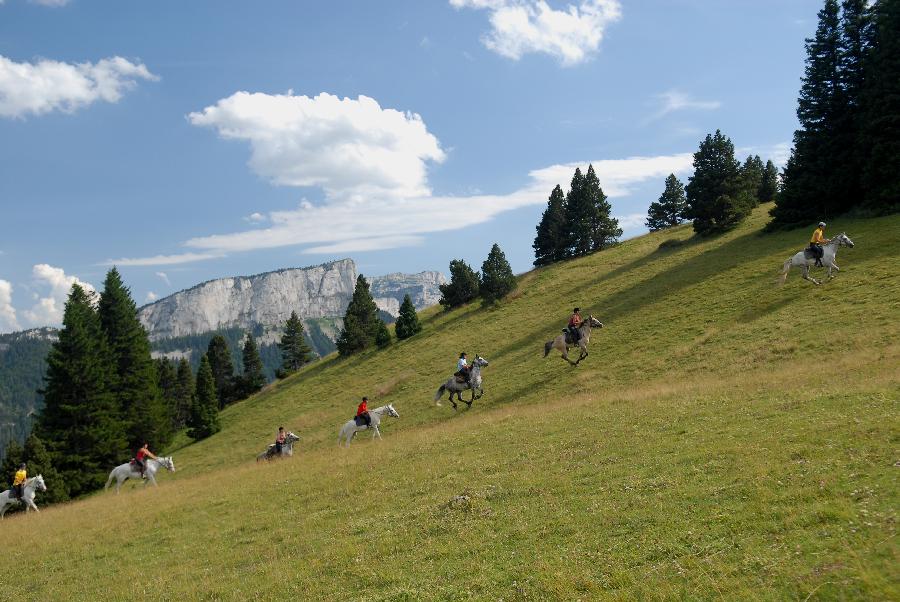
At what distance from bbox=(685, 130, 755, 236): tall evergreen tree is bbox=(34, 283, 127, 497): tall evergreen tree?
221 ft

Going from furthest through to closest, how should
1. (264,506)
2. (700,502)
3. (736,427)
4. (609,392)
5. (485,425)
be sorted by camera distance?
1. (609,392)
2. (485,425)
3. (264,506)
4. (736,427)
5. (700,502)

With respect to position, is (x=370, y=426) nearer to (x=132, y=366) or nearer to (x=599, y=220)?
(x=132, y=366)

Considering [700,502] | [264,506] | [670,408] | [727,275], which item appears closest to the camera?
[700,502]

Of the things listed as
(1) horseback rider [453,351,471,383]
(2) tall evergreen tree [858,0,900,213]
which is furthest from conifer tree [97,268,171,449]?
(2) tall evergreen tree [858,0,900,213]

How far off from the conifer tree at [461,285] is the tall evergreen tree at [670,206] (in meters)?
39.6

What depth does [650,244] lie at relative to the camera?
72375 millimetres

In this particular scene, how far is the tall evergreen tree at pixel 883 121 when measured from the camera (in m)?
40.7

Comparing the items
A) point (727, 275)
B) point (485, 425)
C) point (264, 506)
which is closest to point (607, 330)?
point (727, 275)

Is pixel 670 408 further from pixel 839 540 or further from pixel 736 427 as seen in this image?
pixel 839 540

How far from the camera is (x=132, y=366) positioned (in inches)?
2240

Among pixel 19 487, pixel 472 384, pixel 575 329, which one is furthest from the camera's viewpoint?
pixel 575 329

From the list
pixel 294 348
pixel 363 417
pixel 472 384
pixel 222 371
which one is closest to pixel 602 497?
pixel 363 417

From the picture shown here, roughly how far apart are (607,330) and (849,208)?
26.2m

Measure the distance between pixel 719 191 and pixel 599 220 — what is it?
842 inches
